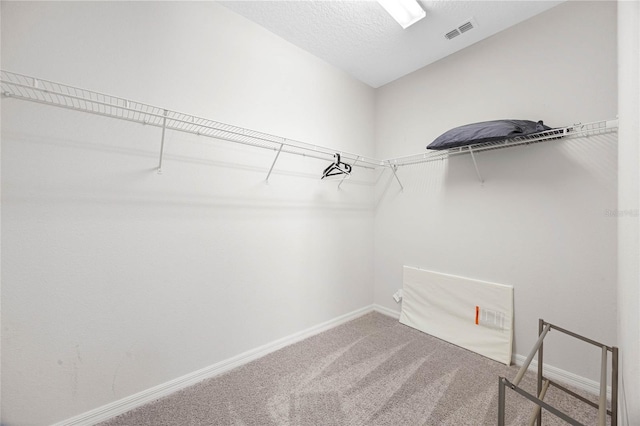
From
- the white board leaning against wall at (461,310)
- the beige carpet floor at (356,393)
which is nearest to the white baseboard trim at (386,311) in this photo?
the white board leaning against wall at (461,310)

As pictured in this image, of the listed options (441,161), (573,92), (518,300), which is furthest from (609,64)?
(518,300)

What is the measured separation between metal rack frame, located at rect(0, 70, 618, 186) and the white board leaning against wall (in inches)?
38.2

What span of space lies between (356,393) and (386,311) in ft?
4.41

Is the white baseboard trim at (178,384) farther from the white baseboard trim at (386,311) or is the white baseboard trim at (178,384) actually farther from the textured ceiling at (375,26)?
the textured ceiling at (375,26)

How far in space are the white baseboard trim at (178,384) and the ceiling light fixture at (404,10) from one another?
274 centimetres

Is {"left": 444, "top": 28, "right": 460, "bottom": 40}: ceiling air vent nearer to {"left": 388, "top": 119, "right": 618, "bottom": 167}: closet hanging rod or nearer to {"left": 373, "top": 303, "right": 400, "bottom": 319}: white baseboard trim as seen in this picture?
{"left": 388, "top": 119, "right": 618, "bottom": 167}: closet hanging rod

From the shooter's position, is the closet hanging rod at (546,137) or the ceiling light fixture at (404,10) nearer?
the closet hanging rod at (546,137)

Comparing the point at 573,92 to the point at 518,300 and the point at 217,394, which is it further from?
the point at 217,394

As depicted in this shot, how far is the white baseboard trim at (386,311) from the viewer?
277 centimetres

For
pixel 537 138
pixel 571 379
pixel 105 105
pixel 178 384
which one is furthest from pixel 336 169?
pixel 571 379

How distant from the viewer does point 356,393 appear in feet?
5.33

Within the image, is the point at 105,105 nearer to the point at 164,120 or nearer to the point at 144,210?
the point at 164,120

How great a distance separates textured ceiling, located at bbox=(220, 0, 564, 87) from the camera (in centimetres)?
185

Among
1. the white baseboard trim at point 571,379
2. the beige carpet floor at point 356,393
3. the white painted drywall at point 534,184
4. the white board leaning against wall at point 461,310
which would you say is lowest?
the beige carpet floor at point 356,393
